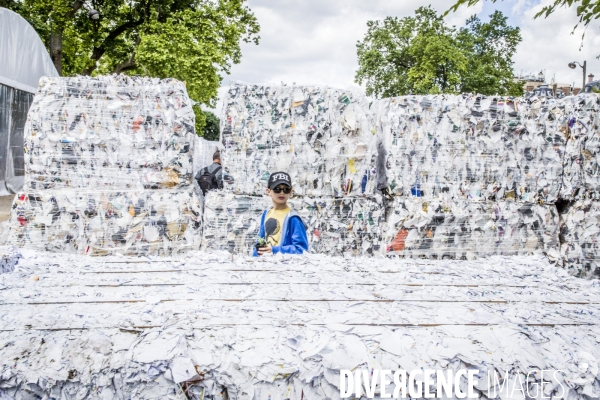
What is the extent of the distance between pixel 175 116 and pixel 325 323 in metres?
2.87

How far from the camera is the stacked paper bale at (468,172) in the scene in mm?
3725

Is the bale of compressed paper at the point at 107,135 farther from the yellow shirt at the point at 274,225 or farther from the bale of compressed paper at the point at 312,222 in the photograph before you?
the yellow shirt at the point at 274,225

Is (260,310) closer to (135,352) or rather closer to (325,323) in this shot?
(325,323)

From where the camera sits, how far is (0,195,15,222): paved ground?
8.04 m

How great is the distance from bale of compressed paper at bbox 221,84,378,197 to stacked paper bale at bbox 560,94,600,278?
187 cm

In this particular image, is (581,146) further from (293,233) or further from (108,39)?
(108,39)

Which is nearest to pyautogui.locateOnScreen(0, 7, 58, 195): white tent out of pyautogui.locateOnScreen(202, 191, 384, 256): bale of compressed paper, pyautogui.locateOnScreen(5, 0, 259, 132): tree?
pyautogui.locateOnScreen(5, 0, 259, 132): tree

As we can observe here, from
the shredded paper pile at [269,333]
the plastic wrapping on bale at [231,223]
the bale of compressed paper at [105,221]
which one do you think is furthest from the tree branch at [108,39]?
the shredded paper pile at [269,333]

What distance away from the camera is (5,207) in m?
9.34

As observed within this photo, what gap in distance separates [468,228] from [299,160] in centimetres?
171

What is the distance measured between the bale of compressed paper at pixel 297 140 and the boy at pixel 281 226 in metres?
0.70

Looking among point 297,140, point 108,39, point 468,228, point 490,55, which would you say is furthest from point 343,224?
point 490,55

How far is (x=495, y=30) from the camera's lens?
28.8 meters

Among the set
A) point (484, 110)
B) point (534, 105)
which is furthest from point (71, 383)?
point (534, 105)
